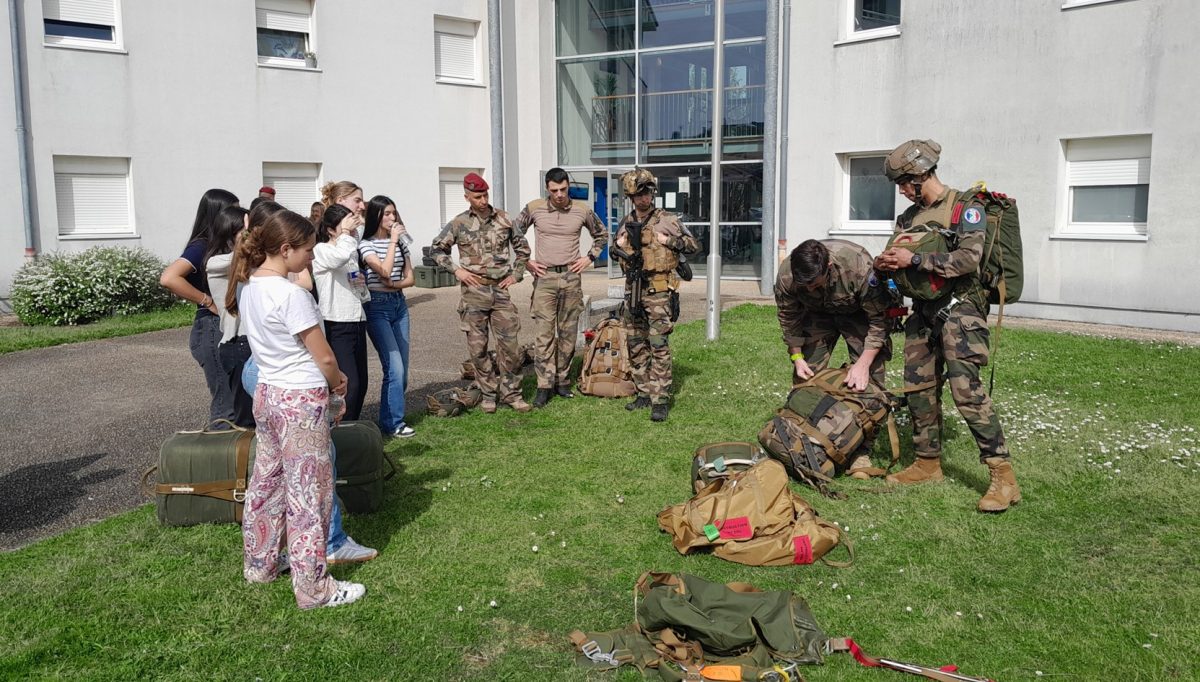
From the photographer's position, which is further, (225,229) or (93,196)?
(93,196)

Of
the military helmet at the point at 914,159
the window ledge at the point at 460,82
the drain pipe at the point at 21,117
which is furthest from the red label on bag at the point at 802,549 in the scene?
the window ledge at the point at 460,82

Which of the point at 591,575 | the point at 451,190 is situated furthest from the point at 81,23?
the point at 591,575

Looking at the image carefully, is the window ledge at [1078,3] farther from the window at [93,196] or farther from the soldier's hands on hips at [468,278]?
the window at [93,196]

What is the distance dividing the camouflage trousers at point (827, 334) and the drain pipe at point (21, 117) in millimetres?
13515

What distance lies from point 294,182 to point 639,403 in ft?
39.7

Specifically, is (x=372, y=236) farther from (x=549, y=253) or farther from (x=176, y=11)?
(x=176, y=11)

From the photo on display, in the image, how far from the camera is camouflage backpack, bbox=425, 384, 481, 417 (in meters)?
8.20

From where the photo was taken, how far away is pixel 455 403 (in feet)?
27.2

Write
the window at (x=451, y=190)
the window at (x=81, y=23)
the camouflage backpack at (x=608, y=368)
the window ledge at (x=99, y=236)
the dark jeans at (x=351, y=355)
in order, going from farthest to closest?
1. the window at (x=451, y=190)
2. the window ledge at (x=99, y=236)
3. the window at (x=81, y=23)
4. the camouflage backpack at (x=608, y=368)
5. the dark jeans at (x=351, y=355)

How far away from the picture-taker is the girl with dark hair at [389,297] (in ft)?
23.1

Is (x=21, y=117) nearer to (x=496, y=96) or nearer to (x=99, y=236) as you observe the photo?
(x=99, y=236)

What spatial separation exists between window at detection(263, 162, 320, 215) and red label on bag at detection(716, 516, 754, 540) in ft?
48.2

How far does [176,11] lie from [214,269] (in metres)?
12.8

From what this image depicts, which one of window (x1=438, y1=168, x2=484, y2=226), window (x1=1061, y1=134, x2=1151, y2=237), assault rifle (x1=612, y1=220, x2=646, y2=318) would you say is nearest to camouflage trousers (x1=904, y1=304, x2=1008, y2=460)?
assault rifle (x1=612, y1=220, x2=646, y2=318)
